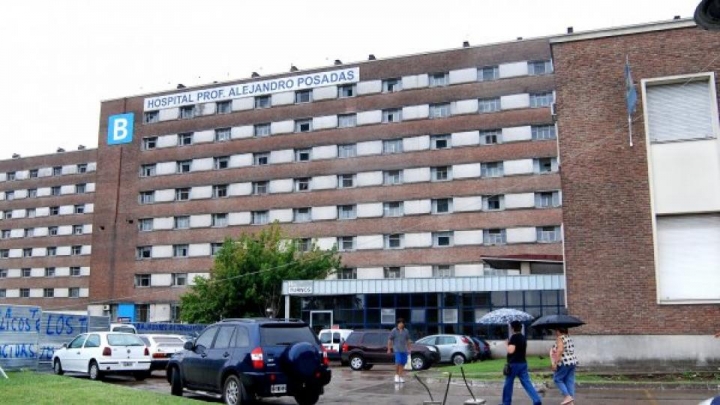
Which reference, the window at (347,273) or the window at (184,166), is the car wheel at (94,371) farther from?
the window at (184,166)

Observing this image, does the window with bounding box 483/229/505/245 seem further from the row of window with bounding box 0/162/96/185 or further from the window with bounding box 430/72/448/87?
the row of window with bounding box 0/162/96/185

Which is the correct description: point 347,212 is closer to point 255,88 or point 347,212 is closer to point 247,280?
point 247,280

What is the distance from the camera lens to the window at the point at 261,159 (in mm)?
62031

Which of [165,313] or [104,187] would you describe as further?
A: [104,187]

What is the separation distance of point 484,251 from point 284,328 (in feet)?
133

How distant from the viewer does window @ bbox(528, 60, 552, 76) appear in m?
52.9

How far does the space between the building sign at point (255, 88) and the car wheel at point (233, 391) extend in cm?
4759

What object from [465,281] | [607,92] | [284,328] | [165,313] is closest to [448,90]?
[465,281]

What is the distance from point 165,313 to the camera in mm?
63500

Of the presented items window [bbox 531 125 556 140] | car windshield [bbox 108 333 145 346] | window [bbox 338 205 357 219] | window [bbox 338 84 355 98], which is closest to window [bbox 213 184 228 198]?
window [bbox 338 205 357 219]

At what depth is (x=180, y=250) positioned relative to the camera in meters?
64.5

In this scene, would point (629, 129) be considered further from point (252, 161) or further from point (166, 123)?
point (166, 123)

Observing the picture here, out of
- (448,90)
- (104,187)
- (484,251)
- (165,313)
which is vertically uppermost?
(448,90)

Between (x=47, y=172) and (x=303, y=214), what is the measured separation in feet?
131
